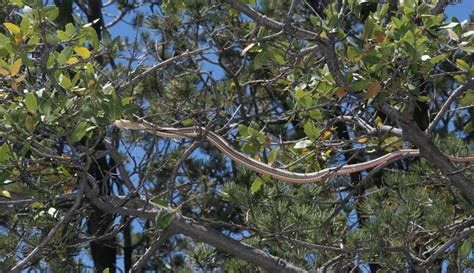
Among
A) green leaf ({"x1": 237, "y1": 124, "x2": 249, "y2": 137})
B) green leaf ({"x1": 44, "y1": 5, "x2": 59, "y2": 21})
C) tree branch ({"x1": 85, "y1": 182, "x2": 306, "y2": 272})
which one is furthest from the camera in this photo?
tree branch ({"x1": 85, "y1": 182, "x2": 306, "y2": 272})

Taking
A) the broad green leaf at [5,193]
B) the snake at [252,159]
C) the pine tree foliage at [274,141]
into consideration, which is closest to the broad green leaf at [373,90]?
the pine tree foliage at [274,141]

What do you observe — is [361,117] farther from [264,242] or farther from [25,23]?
[25,23]

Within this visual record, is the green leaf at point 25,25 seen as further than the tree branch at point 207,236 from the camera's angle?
No

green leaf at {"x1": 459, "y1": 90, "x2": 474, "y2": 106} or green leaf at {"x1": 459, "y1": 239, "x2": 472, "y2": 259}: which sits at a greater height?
green leaf at {"x1": 459, "y1": 90, "x2": 474, "y2": 106}

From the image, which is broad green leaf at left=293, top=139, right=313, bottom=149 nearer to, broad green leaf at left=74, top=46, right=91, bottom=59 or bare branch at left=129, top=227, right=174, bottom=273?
bare branch at left=129, top=227, right=174, bottom=273

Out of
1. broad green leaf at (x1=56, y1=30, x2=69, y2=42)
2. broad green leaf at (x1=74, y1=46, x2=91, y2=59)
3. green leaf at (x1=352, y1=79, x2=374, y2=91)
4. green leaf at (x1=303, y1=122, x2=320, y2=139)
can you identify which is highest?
broad green leaf at (x1=56, y1=30, x2=69, y2=42)

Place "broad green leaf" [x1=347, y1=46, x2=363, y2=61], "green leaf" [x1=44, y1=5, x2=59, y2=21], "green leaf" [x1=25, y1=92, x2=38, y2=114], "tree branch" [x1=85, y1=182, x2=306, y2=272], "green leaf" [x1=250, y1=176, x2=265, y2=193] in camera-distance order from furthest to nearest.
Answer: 1. "green leaf" [x1=250, y1=176, x2=265, y2=193]
2. "tree branch" [x1=85, y1=182, x2=306, y2=272]
3. "green leaf" [x1=44, y1=5, x2=59, y2=21]
4. "broad green leaf" [x1=347, y1=46, x2=363, y2=61]
5. "green leaf" [x1=25, y1=92, x2=38, y2=114]

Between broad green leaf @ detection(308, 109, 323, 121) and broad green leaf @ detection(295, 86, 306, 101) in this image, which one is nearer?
broad green leaf @ detection(295, 86, 306, 101)

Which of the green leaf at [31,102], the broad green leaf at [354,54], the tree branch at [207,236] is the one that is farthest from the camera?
the tree branch at [207,236]

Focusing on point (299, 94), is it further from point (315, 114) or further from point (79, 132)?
point (79, 132)

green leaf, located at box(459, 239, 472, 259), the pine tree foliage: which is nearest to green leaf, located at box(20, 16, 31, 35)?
the pine tree foliage

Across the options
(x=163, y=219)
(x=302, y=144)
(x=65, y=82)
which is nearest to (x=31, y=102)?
(x=65, y=82)

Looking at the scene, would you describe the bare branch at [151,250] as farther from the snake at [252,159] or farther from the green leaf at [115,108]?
the green leaf at [115,108]

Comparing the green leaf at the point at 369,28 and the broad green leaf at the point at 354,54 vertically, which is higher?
the green leaf at the point at 369,28
